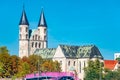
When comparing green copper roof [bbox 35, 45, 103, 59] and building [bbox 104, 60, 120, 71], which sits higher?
green copper roof [bbox 35, 45, 103, 59]

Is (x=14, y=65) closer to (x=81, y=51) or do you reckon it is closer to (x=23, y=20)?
(x=81, y=51)

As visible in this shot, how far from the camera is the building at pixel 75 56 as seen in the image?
6875 inches

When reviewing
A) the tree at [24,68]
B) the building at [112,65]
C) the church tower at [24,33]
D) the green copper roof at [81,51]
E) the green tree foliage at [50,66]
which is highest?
the church tower at [24,33]

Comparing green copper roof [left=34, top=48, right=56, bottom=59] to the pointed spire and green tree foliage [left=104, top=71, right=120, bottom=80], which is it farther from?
green tree foliage [left=104, top=71, right=120, bottom=80]

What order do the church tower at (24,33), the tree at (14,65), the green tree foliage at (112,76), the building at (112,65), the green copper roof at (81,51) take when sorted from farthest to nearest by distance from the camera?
the church tower at (24,33), the building at (112,65), the green copper roof at (81,51), the tree at (14,65), the green tree foliage at (112,76)

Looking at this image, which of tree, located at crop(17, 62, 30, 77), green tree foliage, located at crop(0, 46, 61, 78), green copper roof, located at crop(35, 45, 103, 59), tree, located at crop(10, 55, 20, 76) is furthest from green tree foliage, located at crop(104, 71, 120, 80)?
green copper roof, located at crop(35, 45, 103, 59)

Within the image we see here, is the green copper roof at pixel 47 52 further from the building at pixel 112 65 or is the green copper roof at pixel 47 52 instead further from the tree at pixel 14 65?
the tree at pixel 14 65

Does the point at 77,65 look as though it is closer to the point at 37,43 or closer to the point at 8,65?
the point at 37,43

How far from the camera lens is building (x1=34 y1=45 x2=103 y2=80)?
17462 centimetres

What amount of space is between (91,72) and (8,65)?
14.4 meters

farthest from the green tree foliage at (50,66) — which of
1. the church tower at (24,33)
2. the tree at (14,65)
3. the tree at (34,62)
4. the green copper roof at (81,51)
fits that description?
the church tower at (24,33)

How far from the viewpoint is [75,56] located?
178875 millimetres

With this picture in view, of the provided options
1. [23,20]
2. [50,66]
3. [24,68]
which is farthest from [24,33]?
[24,68]

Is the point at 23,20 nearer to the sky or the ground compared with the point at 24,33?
nearer to the sky
